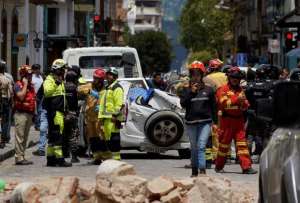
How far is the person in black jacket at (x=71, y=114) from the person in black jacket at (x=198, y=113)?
3.65m

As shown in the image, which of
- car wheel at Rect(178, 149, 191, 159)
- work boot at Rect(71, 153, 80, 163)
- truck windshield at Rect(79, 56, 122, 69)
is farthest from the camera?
truck windshield at Rect(79, 56, 122, 69)

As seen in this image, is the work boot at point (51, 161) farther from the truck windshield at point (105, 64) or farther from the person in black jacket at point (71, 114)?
the truck windshield at point (105, 64)

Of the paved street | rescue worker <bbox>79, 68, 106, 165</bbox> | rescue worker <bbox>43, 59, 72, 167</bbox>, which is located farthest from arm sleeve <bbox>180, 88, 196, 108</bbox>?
rescue worker <bbox>43, 59, 72, 167</bbox>

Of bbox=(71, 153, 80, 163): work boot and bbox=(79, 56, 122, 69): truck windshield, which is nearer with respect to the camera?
bbox=(71, 153, 80, 163): work boot

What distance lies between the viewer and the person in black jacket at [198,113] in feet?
52.2

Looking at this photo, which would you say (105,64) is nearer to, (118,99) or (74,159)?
(74,159)

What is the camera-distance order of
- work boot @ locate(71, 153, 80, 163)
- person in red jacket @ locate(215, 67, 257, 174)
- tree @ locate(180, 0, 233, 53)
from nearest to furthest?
1. person in red jacket @ locate(215, 67, 257, 174)
2. work boot @ locate(71, 153, 80, 163)
3. tree @ locate(180, 0, 233, 53)

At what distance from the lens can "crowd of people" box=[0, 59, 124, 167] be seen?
1795cm

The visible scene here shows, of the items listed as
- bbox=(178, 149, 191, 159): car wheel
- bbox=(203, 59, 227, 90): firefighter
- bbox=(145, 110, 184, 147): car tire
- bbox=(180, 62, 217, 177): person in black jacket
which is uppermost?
bbox=(203, 59, 227, 90): firefighter

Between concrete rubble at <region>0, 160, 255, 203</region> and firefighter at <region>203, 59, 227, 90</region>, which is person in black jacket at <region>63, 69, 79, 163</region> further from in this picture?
concrete rubble at <region>0, 160, 255, 203</region>

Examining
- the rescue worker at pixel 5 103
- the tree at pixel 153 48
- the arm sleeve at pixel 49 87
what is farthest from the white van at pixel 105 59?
the tree at pixel 153 48

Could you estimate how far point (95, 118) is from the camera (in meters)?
19.1

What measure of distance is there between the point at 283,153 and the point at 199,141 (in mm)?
8497

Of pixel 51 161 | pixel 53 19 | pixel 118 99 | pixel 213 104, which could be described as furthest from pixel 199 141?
pixel 53 19
